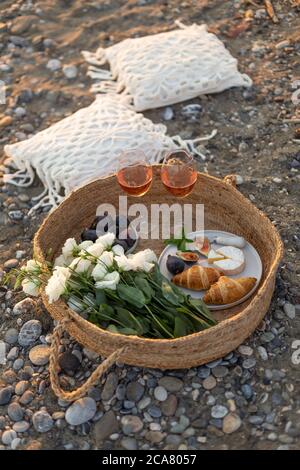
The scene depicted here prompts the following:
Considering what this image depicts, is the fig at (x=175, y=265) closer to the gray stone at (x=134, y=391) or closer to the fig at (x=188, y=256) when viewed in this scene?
the fig at (x=188, y=256)

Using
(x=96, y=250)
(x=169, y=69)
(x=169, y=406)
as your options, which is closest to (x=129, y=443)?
(x=169, y=406)

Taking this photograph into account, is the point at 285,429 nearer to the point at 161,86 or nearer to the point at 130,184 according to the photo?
the point at 130,184

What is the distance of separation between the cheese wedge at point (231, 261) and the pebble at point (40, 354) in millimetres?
946

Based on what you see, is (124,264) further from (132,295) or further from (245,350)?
(245,350)

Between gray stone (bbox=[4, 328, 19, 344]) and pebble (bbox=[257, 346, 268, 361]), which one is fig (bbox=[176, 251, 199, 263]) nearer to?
pebble (bbox=[257, 346, 268, 361])

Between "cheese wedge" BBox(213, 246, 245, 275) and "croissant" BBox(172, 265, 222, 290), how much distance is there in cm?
6

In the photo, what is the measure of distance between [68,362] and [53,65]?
2843mm

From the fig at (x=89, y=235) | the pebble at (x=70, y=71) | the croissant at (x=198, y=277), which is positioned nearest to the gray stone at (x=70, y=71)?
the pebble at (x=70, y=71)

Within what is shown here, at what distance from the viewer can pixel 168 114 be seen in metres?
4.55

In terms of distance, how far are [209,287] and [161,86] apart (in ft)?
6.12

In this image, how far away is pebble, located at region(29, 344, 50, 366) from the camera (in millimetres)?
3176

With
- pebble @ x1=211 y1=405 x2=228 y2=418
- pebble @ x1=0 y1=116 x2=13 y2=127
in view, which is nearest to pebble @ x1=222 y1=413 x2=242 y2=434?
pebble @ x1=211 y1=405 x2=228 y2=418

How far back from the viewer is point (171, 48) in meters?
4.73

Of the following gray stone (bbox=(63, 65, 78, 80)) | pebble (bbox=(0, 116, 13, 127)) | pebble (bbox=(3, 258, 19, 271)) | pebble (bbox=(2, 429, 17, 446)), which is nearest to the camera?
pebble (bbox=(2, 429, 17, 446))
